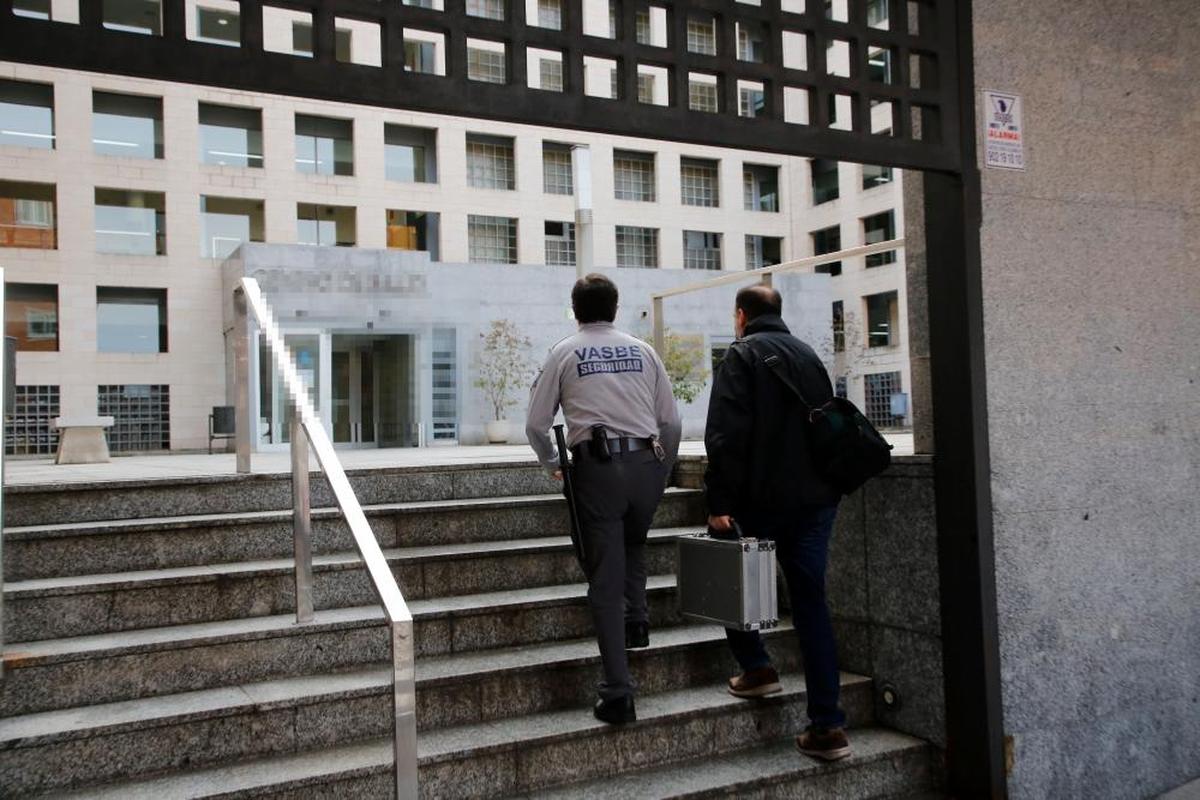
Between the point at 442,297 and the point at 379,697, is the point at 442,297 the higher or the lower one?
the higher one

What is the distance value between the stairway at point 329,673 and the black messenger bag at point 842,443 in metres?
1.03

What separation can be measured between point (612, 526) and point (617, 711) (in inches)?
27.4

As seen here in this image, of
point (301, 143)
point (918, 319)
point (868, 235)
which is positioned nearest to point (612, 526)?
point (918, 319)

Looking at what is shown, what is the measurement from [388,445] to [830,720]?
67.7 ft

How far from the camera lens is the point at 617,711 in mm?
3840

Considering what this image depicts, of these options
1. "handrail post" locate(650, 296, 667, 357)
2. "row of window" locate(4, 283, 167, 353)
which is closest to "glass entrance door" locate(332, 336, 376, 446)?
"row of window" locate(4, 283, 167, 353)

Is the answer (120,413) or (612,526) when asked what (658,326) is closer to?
(612,526)

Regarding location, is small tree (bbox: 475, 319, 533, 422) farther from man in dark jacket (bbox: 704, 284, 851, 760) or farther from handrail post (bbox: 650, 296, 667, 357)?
man in dark jacket (bbox: 704, 284, 851, 760)

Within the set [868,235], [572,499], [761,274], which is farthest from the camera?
[868,235]

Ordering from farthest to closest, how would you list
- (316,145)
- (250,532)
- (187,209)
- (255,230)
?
(316,145)
(255,230)
(187,209)
(250,532)

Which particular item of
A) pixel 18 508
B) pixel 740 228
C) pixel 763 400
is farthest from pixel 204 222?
pixel 763 400

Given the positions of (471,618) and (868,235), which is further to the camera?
(868,235)

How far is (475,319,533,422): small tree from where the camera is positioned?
79.4 feet

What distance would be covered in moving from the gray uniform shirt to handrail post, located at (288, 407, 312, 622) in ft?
3.14
